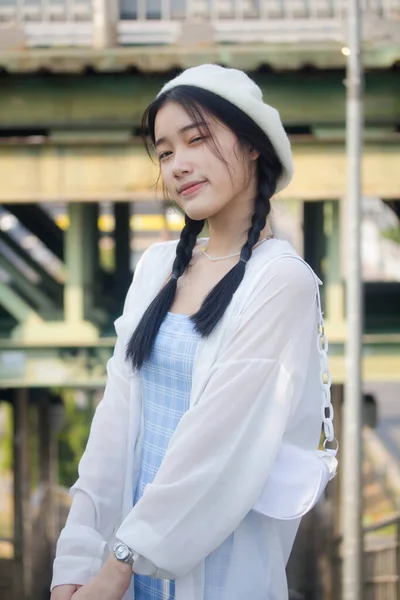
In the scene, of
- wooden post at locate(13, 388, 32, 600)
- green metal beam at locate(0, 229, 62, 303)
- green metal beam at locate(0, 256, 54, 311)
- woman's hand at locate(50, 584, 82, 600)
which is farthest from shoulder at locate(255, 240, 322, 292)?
wooden post at locate(13, 388, 32, 600)

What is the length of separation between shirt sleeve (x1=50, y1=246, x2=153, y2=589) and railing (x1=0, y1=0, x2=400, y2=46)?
5345mm

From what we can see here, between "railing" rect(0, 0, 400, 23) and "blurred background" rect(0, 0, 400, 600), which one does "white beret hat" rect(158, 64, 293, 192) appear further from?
"railing" rect(0, 0, 400, 23)

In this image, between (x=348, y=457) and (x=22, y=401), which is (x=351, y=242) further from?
(x=22, y=401)

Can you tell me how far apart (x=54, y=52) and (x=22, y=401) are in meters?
4.65

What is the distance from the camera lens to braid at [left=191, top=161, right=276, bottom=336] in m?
1.66

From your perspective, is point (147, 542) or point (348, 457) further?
point (348, 457)

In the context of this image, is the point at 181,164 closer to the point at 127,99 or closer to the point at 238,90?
the point at 238,90

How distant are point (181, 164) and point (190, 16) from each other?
535cm

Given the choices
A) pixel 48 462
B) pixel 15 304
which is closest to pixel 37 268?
pixel 15 304

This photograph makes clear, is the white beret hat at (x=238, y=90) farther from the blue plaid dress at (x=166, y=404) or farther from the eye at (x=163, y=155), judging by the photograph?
the blue plaid dress at (x=166, y=404)

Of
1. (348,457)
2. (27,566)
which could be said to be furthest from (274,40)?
(27,566)

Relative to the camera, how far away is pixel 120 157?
6703 mm

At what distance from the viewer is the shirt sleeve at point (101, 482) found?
5.60 feet

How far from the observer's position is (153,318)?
5.88ft
